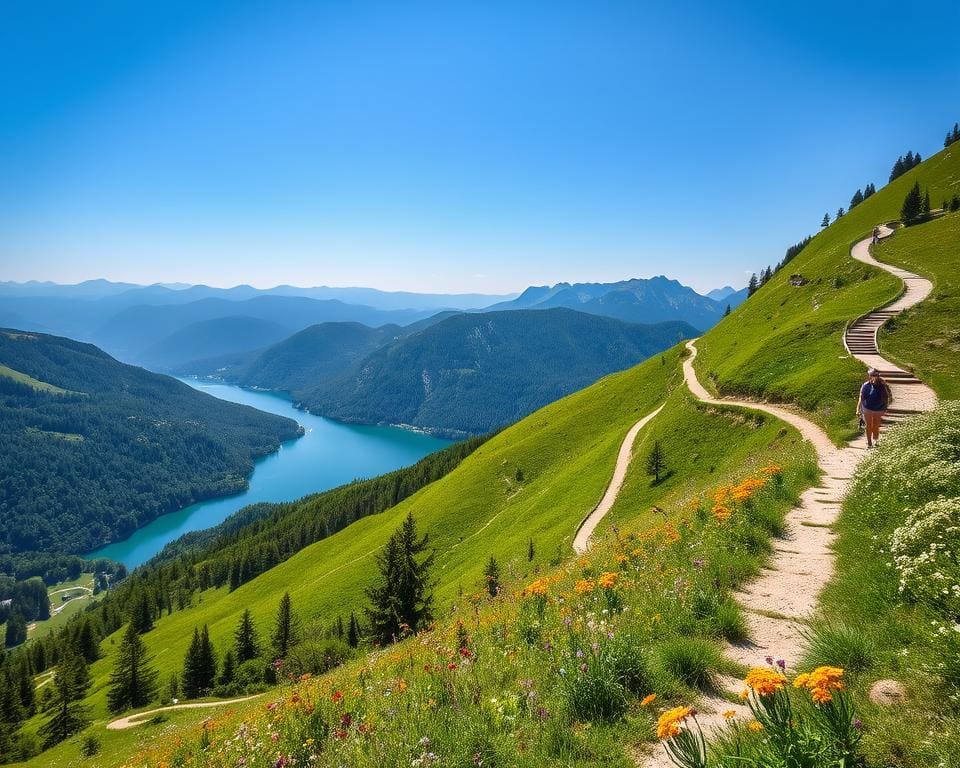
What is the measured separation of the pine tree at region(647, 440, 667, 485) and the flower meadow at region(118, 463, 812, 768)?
34.2 metres

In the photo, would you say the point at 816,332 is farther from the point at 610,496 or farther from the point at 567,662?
the point at 567,662

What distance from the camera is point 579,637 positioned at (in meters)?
6.96

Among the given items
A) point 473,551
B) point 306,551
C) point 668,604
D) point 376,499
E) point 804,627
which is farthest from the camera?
point 376,499

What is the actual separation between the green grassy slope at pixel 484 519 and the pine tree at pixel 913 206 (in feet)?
143

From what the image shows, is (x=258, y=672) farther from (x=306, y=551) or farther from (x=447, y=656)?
(x=447, y=656)

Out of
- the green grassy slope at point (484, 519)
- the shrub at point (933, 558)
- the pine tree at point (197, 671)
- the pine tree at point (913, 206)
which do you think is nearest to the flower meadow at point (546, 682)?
the shrub at point (933, 558)

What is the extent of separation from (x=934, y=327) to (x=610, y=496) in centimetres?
3001

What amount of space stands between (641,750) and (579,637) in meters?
2.09

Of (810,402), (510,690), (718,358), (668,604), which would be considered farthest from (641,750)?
(718,358)

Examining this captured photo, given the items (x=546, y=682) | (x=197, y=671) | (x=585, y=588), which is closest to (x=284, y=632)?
(x=197, y=671)

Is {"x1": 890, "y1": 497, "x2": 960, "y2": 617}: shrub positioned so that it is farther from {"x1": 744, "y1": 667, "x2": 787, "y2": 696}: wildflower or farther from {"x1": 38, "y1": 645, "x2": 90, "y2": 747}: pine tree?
{"x1": 38, "y1": 645, "x2": 90, "y2": 747}: pine tree

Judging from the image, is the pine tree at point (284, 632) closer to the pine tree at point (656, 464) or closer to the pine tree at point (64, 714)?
the pine tree at point (64, 714)

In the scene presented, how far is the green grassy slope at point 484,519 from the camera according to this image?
52906 mm

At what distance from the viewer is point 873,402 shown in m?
18.8
